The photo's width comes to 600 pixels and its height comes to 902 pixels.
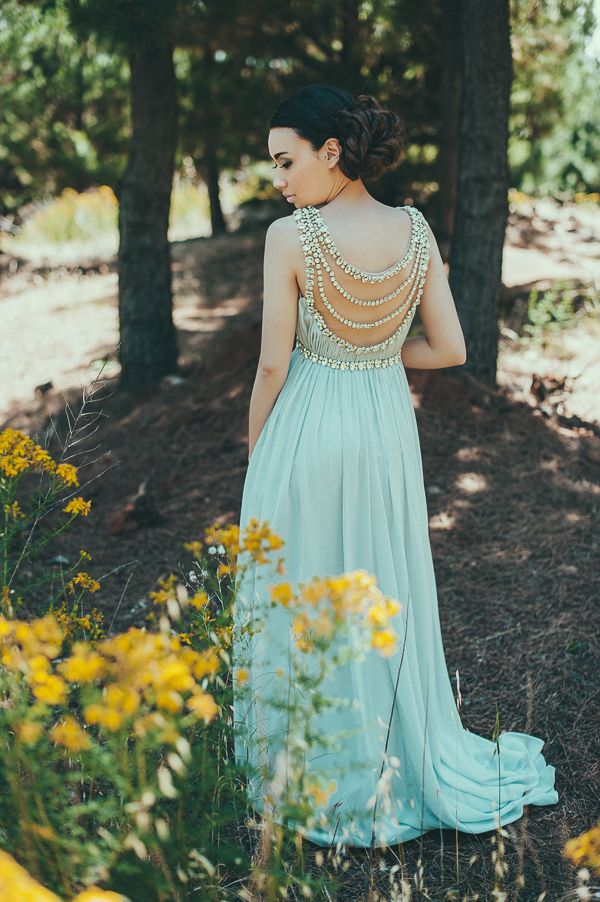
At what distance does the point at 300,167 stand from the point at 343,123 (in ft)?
0.52

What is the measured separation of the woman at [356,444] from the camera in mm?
2303

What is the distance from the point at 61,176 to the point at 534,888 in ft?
41.5

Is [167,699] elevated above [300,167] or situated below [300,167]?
below

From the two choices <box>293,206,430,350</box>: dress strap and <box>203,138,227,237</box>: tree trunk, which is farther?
<box>203,138,227,237</box>: tree trunk

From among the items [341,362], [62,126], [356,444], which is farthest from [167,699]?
[62,126]

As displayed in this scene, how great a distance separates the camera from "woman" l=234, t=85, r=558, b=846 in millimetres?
2303

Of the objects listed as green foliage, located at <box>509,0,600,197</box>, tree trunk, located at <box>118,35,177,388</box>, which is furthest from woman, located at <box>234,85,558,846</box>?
green foliage, located at <box>509,0,600,197</box>

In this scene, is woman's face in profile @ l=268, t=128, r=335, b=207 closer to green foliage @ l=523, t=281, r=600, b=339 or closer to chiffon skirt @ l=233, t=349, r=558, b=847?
chiffon skirt @ l=233, t=349, r=558, b=847

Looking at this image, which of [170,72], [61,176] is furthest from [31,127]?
[170,72]

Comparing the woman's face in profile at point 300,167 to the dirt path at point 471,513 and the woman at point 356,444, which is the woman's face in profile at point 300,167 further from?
the dirt path at point 471,513

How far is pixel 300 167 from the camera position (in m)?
2.31

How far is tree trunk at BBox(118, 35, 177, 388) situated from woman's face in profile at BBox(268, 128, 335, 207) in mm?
3732

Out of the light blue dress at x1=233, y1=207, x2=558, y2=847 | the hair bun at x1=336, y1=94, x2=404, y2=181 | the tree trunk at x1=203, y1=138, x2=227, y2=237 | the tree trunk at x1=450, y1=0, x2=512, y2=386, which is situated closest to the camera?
the hair bun at x1=336, y1=94, x2=404, y2=181

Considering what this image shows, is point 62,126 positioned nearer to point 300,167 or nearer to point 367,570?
point 300,167
